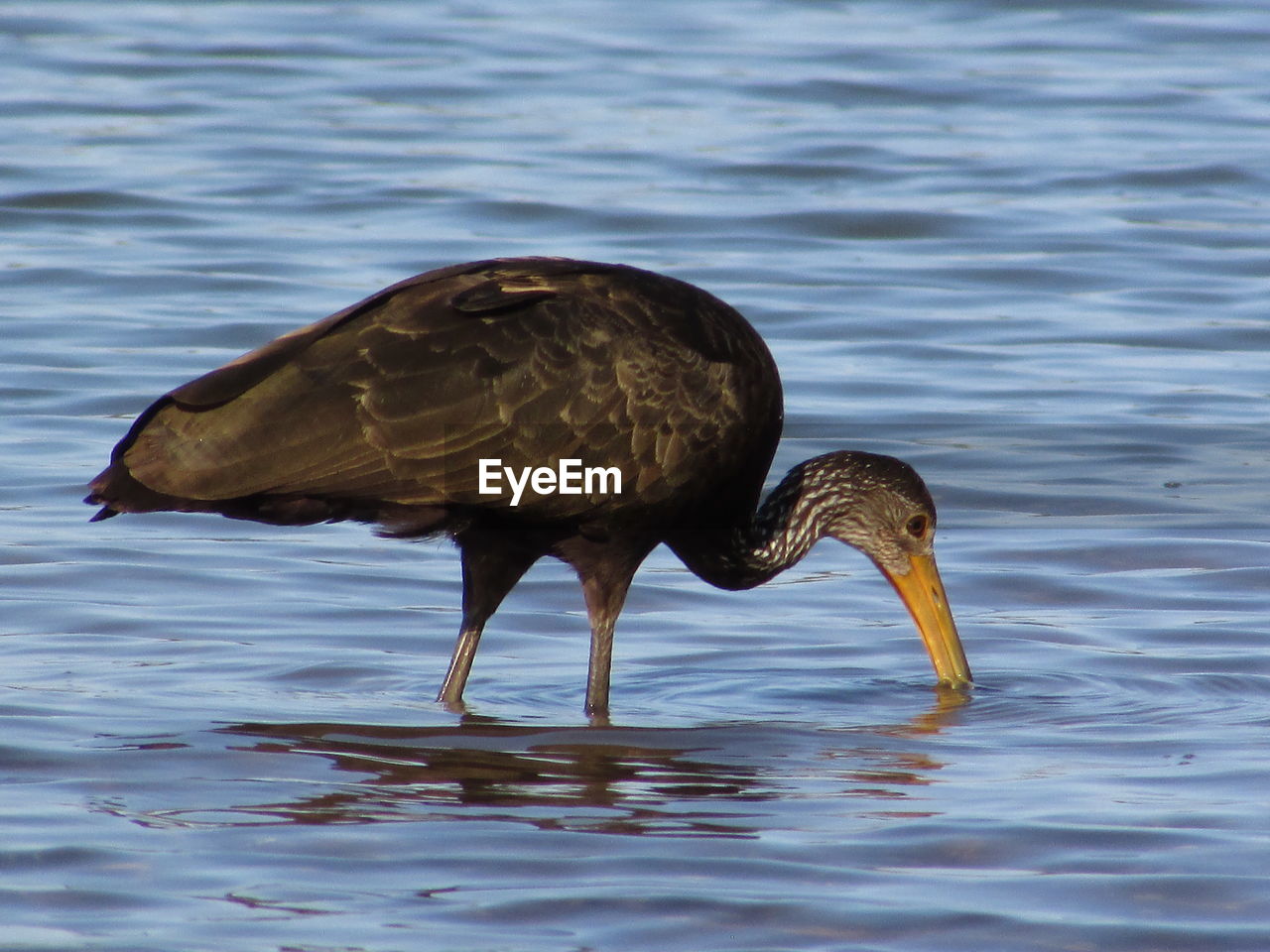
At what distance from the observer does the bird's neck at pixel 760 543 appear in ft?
25.6

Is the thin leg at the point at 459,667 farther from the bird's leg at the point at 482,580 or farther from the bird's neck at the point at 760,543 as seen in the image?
the bird's neck at the point at 760,543

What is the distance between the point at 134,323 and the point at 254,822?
7671 mm

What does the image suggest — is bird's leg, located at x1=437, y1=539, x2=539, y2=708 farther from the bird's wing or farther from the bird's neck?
the bird's neck

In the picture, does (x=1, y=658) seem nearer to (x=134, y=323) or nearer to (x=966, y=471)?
(x=966, y=471)

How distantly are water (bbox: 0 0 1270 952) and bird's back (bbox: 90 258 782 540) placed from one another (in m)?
0.67

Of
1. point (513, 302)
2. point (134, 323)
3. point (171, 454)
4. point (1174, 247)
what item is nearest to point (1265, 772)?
point (513, 302)

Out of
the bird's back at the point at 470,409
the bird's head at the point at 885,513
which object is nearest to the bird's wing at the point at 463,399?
the bird's back at the point at 470,409

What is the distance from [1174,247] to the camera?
50.2 ft

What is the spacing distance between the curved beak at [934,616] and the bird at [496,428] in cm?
1

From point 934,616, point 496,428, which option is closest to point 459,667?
point 496,428

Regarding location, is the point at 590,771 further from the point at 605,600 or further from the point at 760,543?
the point at 760,543

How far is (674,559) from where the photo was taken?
9.59 meters

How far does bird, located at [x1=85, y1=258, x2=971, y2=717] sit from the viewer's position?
21.9 feet

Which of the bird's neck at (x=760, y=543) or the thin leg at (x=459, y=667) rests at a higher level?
the bird's neck at (x=760, y=543)
